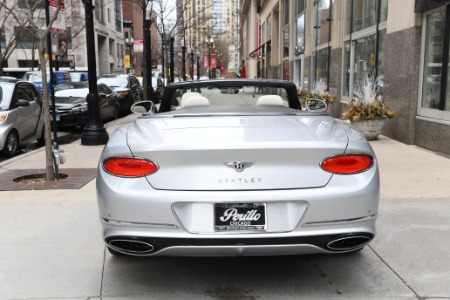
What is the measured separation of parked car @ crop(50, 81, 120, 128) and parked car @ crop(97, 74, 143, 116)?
Answer: 112 centimetres

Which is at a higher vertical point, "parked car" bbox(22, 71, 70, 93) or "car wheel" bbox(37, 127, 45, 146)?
"parked car" bbox(22, 71, 70, 93)

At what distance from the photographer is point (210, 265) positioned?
392 centimetres

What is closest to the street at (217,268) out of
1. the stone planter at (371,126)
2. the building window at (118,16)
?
the stone planter at (371,126)

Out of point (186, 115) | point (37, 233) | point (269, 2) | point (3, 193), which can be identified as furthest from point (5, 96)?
point (269, 2)

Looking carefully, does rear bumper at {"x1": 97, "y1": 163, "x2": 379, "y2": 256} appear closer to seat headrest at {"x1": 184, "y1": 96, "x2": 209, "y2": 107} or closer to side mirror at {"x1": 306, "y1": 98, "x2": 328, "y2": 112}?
seat headrest at {"x1": 184, "y1": 96, "x2": 209, "y2": 107}

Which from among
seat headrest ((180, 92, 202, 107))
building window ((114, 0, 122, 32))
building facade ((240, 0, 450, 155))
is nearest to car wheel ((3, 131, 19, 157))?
seat headrest ((180, 92, 202, 107))

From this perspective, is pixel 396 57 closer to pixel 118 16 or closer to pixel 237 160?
pixel 237 160

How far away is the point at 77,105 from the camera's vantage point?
13.4 m

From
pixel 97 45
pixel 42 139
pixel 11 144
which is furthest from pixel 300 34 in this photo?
pixel 97 45

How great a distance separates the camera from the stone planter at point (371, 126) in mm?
10234

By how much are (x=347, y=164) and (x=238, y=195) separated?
2.48ft

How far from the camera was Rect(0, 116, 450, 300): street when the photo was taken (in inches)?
Answer: 136

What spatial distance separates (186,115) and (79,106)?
10172 mm

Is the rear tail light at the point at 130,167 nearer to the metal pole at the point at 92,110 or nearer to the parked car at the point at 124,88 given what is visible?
the metal pole at the point at 92,110
